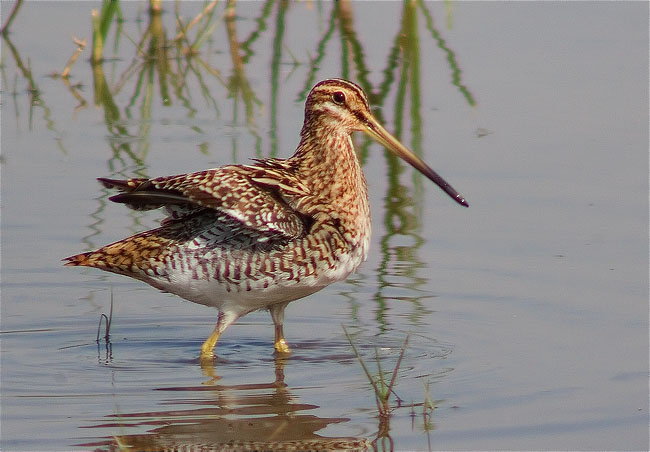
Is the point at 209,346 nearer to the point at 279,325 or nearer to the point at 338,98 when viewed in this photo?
the point at 279,325

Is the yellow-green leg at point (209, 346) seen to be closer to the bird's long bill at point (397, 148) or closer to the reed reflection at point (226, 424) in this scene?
the reed reflection at point (226, 424)

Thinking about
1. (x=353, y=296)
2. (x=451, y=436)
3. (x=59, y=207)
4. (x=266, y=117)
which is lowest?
(x=451, y=436)

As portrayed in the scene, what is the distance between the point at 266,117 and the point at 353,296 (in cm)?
309

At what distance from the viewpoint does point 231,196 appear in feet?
21.5

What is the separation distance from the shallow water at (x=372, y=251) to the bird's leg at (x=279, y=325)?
137 millimetres

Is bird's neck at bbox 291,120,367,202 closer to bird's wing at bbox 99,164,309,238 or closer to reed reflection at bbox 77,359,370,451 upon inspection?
bird's wing at bbox 99,164,309,238

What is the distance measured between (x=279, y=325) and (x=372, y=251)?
1.52 m

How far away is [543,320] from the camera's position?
24.5 feet

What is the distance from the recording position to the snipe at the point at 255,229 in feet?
21.6

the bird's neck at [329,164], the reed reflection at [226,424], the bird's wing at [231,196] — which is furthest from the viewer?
the bird's neck at [329,164]

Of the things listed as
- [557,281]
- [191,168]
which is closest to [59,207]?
[191,168]

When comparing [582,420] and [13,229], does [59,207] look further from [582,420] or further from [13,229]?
[582,420]

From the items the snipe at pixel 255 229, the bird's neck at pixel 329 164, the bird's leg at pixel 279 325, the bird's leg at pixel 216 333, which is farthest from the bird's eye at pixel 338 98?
the bird's leg at pixel 216 333

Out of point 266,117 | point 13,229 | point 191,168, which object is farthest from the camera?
point 266,117
